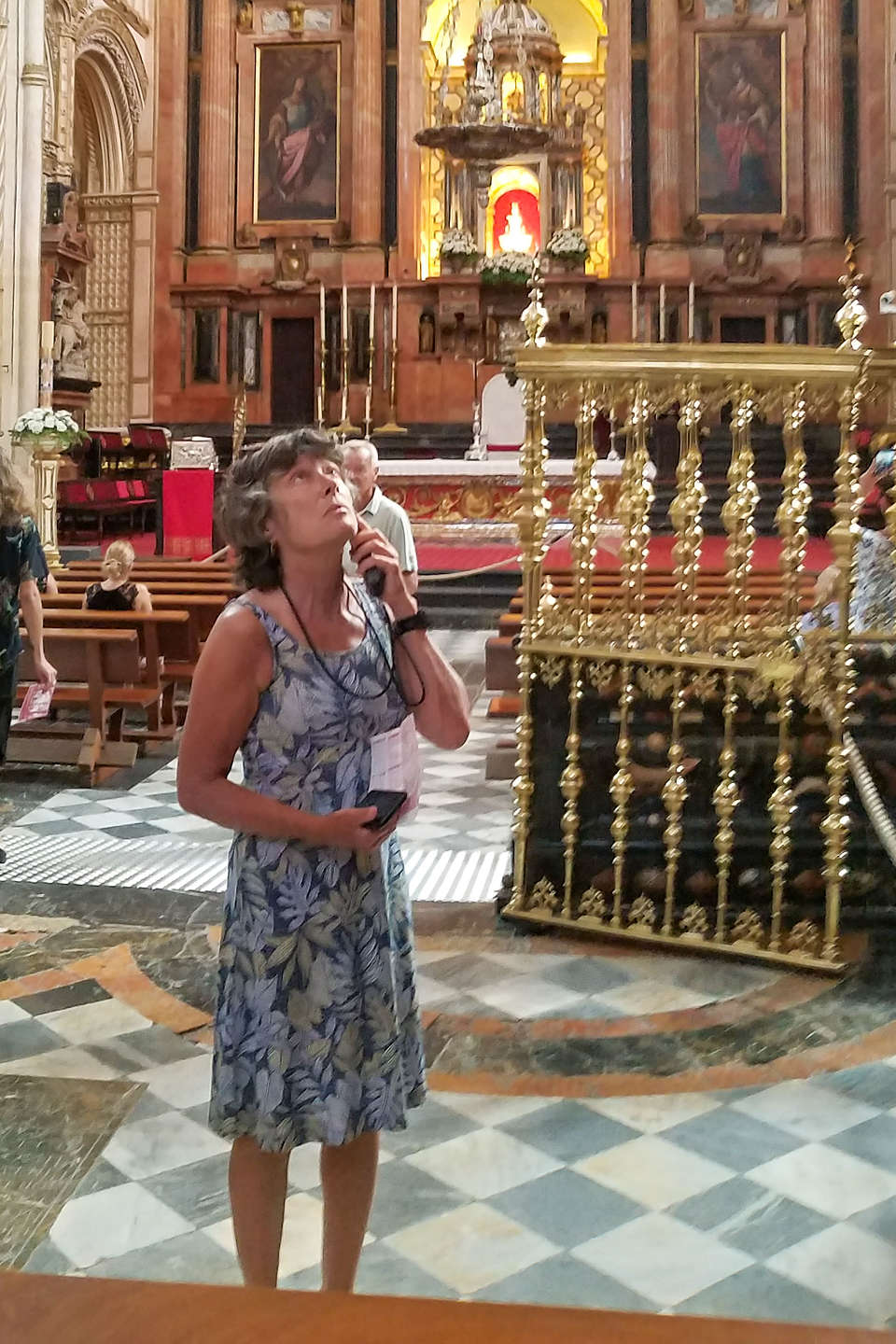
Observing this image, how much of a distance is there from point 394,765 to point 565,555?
410 inches

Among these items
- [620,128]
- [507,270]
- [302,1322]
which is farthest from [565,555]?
[302,1322]

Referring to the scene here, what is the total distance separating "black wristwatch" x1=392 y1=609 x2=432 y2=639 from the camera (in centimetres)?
221

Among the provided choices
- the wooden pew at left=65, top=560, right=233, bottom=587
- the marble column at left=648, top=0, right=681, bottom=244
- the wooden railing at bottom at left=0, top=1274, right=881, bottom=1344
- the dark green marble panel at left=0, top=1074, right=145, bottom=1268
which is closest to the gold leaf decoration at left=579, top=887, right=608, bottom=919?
the dark green marble panel at left=0, top=1074, right=145, bottom=1268

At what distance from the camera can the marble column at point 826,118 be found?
18.0 meters

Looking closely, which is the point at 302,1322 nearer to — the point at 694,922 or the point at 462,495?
the point at 694,922

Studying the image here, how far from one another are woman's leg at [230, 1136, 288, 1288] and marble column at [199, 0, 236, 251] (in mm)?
18192

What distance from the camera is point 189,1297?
113 cm

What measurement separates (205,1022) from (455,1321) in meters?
2.80

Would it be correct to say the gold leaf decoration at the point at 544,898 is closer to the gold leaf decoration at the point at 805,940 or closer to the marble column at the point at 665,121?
the gold leaf decoration at the point at 805,940

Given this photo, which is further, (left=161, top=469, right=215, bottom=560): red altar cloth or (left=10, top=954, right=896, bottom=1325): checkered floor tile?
(left=161, top=469, right=215, bottom=560): red altar cloth

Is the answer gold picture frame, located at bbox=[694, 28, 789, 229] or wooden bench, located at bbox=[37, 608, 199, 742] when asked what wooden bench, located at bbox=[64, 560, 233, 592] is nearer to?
wooden bench, located at bbox=[37, 608, 199, 742]

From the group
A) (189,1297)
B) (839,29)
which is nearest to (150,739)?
(189,1297)

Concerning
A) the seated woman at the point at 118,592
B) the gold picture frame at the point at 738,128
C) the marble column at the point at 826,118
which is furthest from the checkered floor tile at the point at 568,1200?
the gold picture frame at the point at 738,128

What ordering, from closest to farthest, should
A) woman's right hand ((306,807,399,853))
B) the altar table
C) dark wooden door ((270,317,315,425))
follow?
woman's right hand ((306,807,399,853)), the altar table, dark wooden door ((270,317,315,425))
